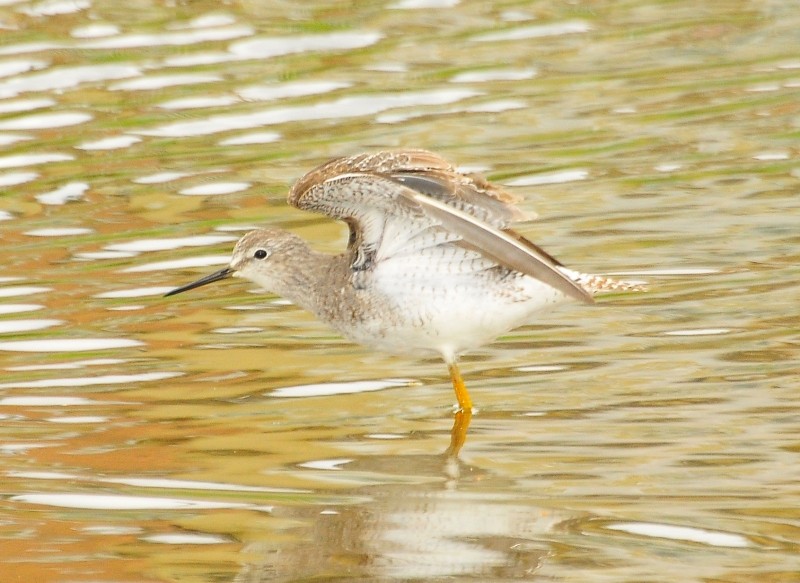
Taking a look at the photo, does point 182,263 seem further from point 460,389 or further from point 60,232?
point 460,389

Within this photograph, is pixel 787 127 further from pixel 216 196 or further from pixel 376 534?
pixel 376 534

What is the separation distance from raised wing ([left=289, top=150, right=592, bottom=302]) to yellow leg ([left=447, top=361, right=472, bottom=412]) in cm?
68

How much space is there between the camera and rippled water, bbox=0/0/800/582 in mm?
7219

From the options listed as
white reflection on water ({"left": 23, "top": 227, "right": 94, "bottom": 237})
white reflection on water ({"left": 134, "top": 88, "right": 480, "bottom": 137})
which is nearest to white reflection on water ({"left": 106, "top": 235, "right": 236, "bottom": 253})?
white reflection on water ({"left": 23, "top": 227, "right": 94, "bottom": 237})

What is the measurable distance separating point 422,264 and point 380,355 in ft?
4.00

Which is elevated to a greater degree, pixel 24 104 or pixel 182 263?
pixel 24 104

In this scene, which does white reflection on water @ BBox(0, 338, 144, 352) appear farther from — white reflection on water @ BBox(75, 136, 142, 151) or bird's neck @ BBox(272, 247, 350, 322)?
white reflection on water @ BBox(75, 136, 142, 151)

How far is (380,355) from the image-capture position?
10.1m

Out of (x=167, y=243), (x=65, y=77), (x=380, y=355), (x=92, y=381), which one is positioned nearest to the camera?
(x=92, y=381)

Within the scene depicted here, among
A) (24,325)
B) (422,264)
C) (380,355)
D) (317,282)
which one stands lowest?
(380,355)

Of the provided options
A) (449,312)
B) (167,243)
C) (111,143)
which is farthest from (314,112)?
(449,312)

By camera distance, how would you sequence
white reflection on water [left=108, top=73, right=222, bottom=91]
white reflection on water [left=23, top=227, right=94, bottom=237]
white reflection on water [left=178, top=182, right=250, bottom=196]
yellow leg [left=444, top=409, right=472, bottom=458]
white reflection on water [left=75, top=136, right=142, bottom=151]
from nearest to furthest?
yellow leg [left=444, top=409, right=472, bottom=458], white reflection on water [left=23, top=227, right=94, bottom=237], white reflection on water [left=178, top=182, right=250, bottom=196], white reflection on water [left=75, top=136, right=142, bottom=151], white reflection on water [left=108, top=73, right=222, bottom=91]

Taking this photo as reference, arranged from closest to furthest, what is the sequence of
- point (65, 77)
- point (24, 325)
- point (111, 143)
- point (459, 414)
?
point (459, 414) < point (24, 325) < point (111, 143) < point (65, 77)

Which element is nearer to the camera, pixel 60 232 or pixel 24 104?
pixel 60 232
